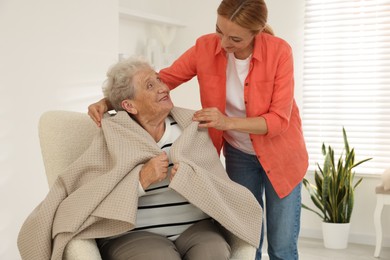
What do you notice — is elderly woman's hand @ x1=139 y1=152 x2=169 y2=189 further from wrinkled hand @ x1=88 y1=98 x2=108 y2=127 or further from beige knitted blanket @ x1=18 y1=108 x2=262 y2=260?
wrinkled hand @ x1=88 y1=98 x2=108 y2=127

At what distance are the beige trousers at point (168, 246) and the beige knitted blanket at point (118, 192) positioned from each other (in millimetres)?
60

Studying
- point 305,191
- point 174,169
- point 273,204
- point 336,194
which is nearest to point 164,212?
point 174,169

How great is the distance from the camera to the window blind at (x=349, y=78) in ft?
15.6

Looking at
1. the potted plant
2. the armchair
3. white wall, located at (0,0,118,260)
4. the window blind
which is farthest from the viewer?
the window blind

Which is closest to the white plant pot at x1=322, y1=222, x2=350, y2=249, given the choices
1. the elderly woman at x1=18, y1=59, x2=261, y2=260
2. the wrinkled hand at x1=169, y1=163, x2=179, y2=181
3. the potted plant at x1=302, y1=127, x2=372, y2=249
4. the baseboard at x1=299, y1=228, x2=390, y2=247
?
the potted plant at x1=302, y1=127, x2=372, y2=249

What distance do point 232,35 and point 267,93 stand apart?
308 mm

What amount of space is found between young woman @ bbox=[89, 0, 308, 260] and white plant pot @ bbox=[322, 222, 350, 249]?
2085 millimetres

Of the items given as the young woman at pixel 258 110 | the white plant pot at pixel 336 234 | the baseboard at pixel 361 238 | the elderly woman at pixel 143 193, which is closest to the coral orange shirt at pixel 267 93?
the young woman at pixel 258 110

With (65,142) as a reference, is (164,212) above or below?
below

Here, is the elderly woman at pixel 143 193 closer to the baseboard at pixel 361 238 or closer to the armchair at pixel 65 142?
the armchair at pixel 65 142

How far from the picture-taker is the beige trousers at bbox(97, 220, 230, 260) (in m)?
1.98

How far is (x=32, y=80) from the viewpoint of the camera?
3.04 meters

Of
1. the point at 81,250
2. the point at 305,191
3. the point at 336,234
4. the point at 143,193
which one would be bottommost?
the point at 336,234

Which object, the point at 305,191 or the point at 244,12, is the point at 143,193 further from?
the point at 305,191
